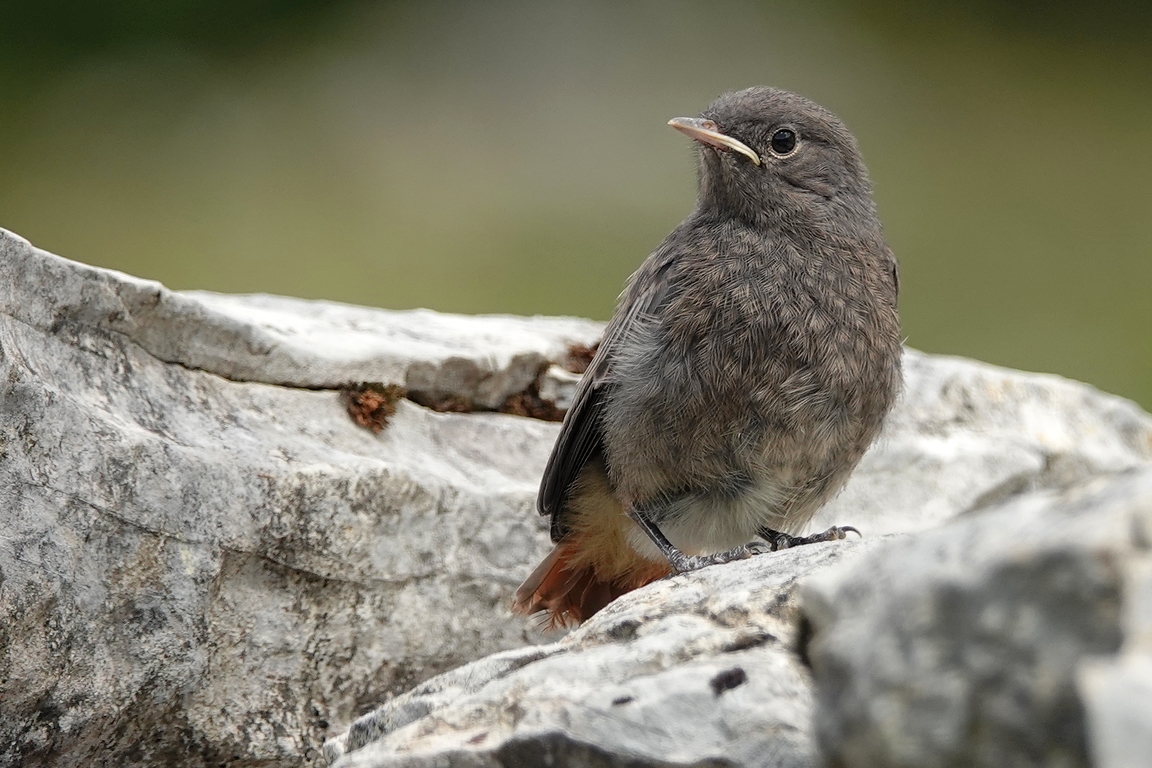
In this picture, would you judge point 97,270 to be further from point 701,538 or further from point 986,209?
point 986,209

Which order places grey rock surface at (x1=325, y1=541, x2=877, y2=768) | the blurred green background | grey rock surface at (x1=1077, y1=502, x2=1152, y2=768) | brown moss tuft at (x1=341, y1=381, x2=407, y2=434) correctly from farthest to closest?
the blurred green background
brown moss tuft at (x1=341, y1=381, x2=407, y2=434)
grey rock surface at (x1=325, y1=541, x2=877, y2=768)
grey rock surface at (x1=1077, y1=502, x2=1152, y2=768)

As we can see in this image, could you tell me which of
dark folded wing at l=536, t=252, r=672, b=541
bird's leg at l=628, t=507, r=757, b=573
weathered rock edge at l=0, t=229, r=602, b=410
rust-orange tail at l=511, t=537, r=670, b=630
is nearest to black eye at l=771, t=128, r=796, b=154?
dark folded wing at l=536, t=252, r=672, b=541

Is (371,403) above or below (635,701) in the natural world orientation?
below

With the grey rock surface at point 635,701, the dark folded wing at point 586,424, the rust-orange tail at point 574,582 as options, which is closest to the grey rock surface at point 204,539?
the rust-orange tail at point 574,582

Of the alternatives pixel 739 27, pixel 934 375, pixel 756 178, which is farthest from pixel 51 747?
pixel 739 27

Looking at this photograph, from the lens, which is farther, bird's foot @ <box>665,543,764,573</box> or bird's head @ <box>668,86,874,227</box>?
bird's head @ <box>668,86,874,227</box>

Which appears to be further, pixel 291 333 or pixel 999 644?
pixel 291 333

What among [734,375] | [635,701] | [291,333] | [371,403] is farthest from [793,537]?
[635,701]

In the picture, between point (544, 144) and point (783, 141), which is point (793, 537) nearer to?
point (783, 141)

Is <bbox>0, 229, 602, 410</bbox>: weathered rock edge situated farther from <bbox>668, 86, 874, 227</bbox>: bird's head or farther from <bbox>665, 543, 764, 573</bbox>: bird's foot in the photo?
<bbox>665, 543, 764, 573</bbox>: bird's foot
